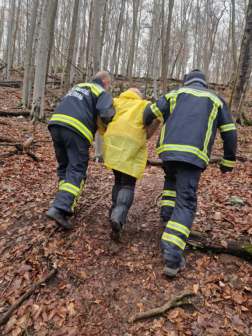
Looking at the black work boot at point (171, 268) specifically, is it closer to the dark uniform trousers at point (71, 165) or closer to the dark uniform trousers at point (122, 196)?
the dark uniform trousers at point (122, 196)

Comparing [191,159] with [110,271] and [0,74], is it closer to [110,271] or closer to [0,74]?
[110,271]

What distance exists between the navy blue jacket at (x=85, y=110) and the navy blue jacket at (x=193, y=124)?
811 mm

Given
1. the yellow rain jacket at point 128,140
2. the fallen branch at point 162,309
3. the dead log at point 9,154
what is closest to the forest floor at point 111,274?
the fallen branch at point 162,309

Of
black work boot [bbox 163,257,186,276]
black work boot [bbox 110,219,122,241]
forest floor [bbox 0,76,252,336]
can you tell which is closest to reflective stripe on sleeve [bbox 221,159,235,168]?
forest floor [bbox 0,76,252,336]

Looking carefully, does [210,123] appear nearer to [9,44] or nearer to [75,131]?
[75,131]

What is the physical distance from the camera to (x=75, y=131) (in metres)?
3.07

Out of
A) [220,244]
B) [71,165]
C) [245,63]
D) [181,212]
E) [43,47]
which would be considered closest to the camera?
[181,212]

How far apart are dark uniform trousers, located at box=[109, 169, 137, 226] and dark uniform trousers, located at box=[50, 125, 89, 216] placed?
1.76 feet

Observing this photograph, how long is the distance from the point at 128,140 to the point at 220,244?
179 centimetres

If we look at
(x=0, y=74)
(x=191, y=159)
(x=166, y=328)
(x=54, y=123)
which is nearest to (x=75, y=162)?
(x=54, y=123)

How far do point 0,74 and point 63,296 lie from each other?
26.6m

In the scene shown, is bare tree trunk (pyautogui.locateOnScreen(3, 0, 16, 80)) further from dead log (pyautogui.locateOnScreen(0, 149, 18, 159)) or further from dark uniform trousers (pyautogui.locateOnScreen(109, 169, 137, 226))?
dark uniform trousers (pyautogui.locateOnScreen(109, 169, 137, 226))

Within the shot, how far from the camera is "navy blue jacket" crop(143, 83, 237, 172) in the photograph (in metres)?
2.52

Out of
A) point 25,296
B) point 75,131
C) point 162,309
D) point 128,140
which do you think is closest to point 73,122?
point 75,131
